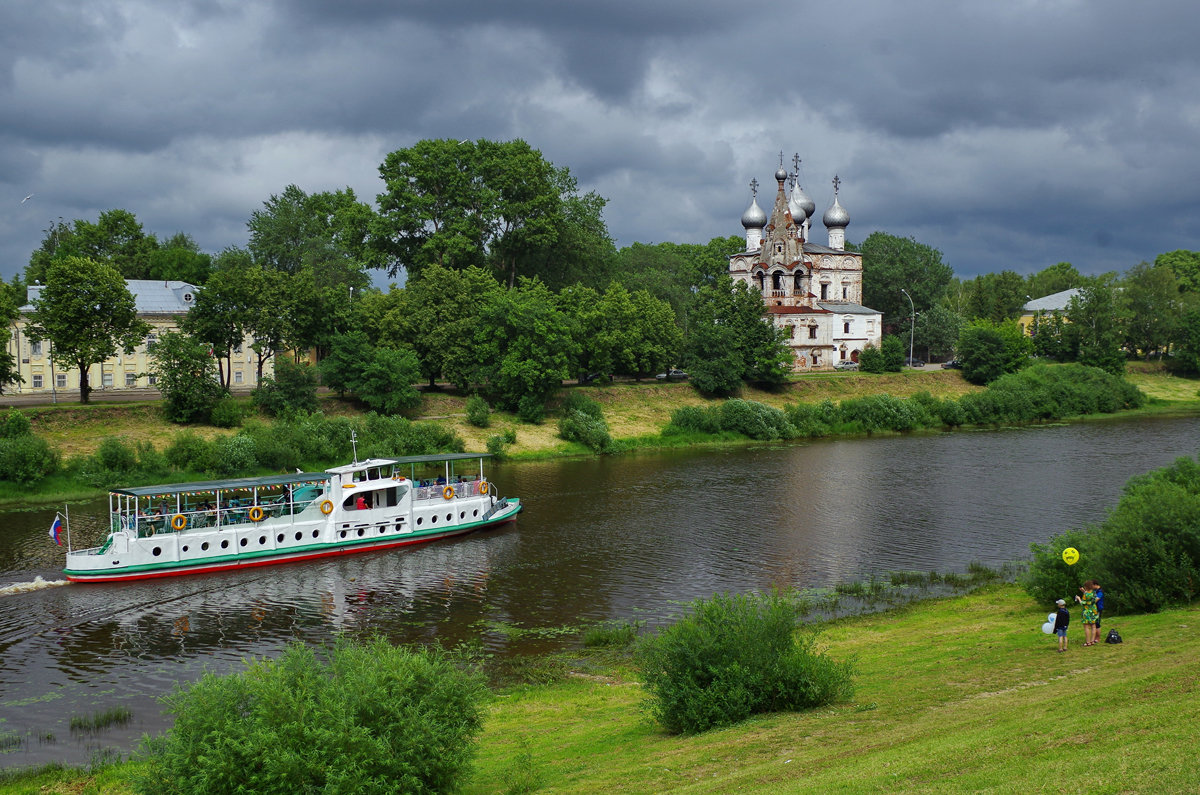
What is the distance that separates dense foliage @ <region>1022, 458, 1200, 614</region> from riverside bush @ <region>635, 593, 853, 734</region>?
35.4 ft

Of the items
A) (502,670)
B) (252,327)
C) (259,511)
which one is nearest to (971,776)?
(502,670)

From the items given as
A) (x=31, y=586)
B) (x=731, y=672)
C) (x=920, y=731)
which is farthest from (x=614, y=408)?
(x=920, y=731)

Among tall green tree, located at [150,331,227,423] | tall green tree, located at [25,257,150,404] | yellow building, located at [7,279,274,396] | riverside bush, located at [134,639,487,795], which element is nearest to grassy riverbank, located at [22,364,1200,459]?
tall green tree, located at [150,331,227,423]

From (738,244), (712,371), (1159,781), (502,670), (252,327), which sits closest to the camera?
(1159,781)

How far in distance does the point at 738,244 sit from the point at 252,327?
85574mm

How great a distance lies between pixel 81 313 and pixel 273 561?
1280 inches

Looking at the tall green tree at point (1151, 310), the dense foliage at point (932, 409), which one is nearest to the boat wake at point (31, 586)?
the dense foliage at point (932, 409)

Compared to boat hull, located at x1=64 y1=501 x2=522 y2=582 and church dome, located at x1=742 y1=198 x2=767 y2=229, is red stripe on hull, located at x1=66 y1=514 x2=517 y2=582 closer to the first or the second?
boat hull, located at x1=64 y1=501 x2=522 y2=582

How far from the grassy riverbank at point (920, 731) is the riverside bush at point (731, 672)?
21.0 inches

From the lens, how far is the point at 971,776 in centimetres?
1384

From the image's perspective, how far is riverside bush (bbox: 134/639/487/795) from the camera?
14.6 metres

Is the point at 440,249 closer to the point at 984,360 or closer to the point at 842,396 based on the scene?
the point at 842,396

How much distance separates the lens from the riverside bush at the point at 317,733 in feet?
47.8

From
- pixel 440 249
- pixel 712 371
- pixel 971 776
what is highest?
pixel 440 249
